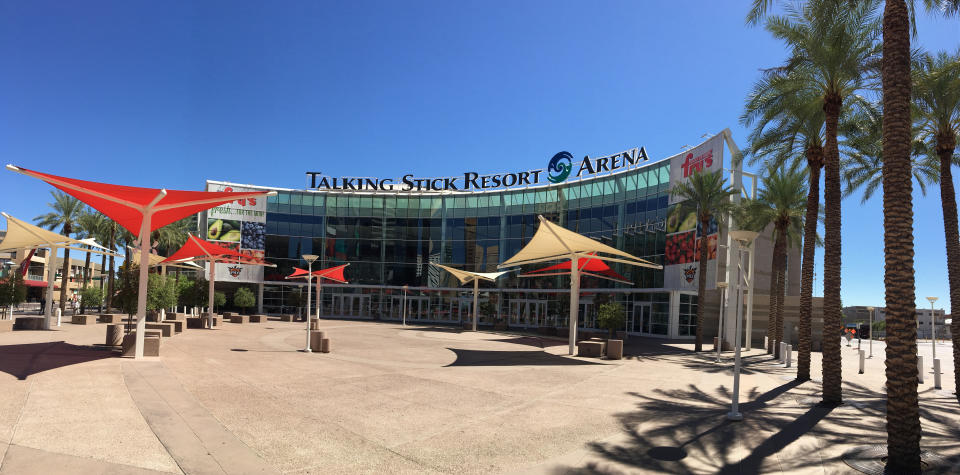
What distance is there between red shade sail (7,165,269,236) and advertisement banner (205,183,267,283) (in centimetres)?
3581

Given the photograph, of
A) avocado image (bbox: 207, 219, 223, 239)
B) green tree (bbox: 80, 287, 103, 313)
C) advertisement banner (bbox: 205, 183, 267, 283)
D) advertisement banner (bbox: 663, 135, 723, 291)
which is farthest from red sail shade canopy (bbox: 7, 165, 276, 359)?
avocado image (bbox: 207, 219, 223, 239)

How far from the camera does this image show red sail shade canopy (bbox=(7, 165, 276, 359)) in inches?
574

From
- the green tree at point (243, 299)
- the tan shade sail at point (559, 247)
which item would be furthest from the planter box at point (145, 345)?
the green tree at point (243, 299)

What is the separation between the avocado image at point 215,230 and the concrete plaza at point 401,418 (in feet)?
120

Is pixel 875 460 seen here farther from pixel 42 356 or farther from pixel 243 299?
pixel 243 299

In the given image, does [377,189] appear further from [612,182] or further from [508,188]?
[612,182]

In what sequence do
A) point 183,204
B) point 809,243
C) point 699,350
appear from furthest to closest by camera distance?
point 699,350, point 809,243, point 183,204

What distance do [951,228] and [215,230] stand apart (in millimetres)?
53301

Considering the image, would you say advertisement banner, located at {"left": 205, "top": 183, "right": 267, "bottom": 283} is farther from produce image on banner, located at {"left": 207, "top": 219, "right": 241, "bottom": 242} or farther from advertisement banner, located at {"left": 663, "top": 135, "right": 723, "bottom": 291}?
advertisement banner, located at {"left": 663, "top": 135, "right": 723, "bottom": 291}

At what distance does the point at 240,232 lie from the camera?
52.9 meters

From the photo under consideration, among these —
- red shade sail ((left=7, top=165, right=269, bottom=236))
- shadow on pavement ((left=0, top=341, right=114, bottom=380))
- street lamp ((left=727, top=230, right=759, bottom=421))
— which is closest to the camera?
street lamp ((left=727, top=230, right=759, bottom=421))

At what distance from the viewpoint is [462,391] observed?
42.3 ft

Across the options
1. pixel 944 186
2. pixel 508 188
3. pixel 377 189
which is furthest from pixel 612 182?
pixel 944 186

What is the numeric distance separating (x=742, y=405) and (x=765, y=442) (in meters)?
3.82
